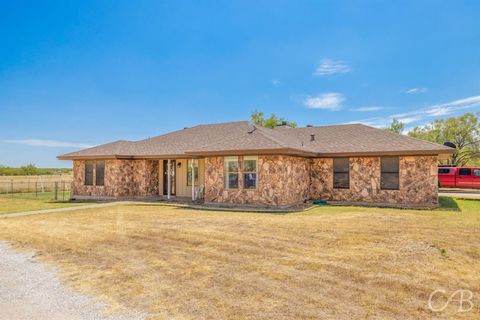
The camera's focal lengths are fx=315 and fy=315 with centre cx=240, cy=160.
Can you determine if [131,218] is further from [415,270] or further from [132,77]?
[132,77]

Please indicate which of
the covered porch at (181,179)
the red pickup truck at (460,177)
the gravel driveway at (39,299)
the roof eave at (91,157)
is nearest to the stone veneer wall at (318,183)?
the covered porch at (181,179)

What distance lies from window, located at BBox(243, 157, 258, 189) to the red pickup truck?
19.0 metres

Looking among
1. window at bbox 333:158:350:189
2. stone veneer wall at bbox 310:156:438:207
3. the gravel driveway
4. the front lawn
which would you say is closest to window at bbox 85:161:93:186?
the front lawn

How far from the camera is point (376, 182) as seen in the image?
1552cm

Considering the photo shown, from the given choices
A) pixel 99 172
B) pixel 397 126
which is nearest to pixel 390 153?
pixel 99 172

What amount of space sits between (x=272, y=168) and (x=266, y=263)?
27.1 feet

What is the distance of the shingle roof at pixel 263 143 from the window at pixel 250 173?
0.60 m

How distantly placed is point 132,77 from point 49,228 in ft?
56.1

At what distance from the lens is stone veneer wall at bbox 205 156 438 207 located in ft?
46.3

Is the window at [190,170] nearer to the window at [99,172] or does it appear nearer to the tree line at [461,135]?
the window at [99,172]

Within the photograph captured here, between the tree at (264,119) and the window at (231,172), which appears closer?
the window at (231,172)

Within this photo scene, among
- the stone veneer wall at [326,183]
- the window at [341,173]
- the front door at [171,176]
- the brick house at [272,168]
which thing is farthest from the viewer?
the front door at [171,176]

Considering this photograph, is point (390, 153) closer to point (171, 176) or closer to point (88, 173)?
point (171, 176)

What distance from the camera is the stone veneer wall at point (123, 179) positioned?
18.8 meters
